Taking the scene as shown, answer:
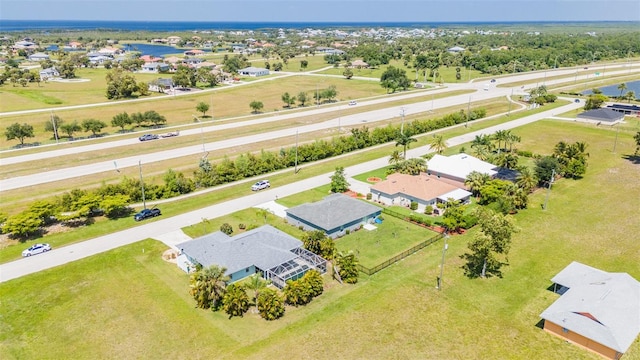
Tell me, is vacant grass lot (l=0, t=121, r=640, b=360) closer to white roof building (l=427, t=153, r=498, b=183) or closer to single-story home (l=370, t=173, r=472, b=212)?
single-story home (l=370, t=173, r=472, b=212)

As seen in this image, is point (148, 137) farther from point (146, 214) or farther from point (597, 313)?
point (597, 313)

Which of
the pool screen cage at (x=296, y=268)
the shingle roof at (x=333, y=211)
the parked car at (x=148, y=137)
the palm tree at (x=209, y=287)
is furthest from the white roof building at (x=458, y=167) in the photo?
the parked car at (x=148, y=137)

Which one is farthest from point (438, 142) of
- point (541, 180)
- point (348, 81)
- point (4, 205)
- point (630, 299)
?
point (348, 81)

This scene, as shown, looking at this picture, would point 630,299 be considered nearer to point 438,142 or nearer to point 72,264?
point 438,142

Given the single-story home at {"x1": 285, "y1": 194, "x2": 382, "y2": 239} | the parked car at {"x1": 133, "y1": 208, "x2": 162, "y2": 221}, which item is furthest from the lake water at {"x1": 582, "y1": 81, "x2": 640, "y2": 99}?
the parked car at {"x1": 133, "y1": 208, "x2": 162, "y2": 221}

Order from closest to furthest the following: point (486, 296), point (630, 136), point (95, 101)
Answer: point (486, 296)
point (630, 136)
point (95, 101)
